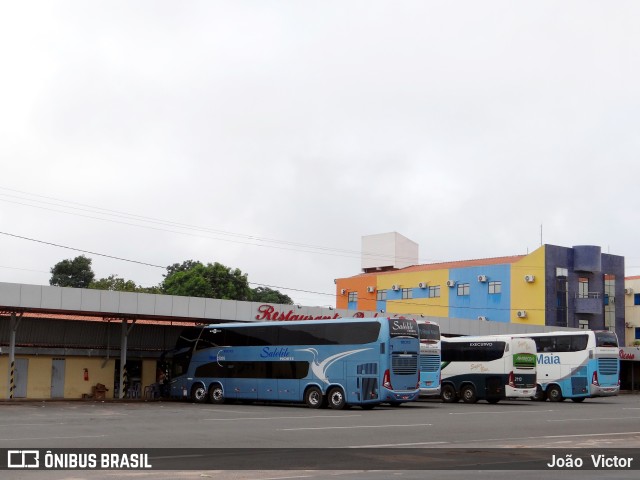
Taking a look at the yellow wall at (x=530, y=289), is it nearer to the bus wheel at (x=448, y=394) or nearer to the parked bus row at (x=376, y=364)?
the parked bus row at (x=376, y=364)

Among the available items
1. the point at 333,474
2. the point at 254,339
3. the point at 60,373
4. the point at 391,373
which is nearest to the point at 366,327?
the point at 391,373

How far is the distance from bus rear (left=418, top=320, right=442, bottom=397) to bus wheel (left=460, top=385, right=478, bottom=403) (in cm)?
418

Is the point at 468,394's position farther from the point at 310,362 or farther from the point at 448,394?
the point at 310,362

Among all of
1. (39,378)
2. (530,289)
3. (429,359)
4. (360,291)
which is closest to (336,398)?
(429,359)

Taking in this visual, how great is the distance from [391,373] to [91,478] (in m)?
21.7

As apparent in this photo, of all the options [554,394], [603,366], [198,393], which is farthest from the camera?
[554,394]

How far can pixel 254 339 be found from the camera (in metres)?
36.6

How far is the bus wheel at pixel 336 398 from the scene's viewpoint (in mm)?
33500

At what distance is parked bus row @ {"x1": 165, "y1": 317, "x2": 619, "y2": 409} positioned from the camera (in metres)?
33.4

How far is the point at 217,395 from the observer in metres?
37.9

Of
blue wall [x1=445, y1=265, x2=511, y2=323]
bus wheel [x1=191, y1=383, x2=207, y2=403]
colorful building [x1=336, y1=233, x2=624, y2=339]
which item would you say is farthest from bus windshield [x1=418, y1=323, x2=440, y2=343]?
blue wall [x1=445, y1=265, x2=511, y2=323]

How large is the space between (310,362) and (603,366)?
16771mm

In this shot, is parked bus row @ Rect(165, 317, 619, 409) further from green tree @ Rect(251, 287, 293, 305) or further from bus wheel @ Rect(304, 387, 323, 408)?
green tree @ Rect(251, 287, 293, 305)

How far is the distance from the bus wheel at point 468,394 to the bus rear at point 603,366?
602 cm
